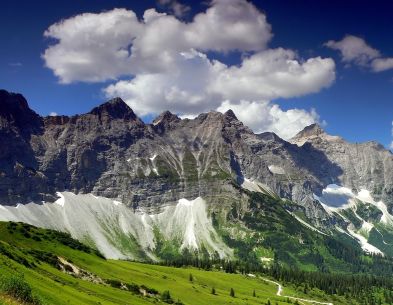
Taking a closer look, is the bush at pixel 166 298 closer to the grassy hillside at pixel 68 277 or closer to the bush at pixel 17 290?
the grassy hillside at pixel 68 277

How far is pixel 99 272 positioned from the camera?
154 m

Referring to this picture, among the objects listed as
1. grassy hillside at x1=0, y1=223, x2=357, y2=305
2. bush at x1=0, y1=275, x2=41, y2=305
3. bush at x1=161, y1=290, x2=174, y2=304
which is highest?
bush at x1=0, y1=275, x2=41, y2=305

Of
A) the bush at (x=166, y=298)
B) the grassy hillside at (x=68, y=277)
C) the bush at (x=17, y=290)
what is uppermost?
the bush at (x=17, y=290)

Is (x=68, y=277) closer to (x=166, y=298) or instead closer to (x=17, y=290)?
(x=166, y=298)

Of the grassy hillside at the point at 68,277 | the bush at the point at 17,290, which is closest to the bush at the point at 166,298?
the grassy hillside at the point at 68,277

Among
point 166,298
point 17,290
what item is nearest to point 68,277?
point 166,298

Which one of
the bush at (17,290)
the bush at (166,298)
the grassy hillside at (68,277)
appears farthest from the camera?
the bush at (166,298)

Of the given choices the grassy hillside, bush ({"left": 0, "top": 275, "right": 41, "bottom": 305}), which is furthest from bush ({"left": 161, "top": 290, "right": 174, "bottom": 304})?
bush ({"left": 0, "top": 275, "right": 41, "bottom": 305})

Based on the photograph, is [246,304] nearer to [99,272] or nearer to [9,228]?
[99,272]

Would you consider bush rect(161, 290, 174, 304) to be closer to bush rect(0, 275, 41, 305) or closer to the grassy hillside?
the grassy hillside

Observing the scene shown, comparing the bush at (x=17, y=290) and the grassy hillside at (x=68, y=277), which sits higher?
the bush at (x=17, y=290)

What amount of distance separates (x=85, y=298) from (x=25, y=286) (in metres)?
45.2

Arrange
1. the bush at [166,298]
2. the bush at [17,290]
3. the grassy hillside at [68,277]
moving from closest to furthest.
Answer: the bush at [17,290] < the grassy hillside at [68,277] < the bush at [166,298]

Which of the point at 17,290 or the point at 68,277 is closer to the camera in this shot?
the point at 17,290
